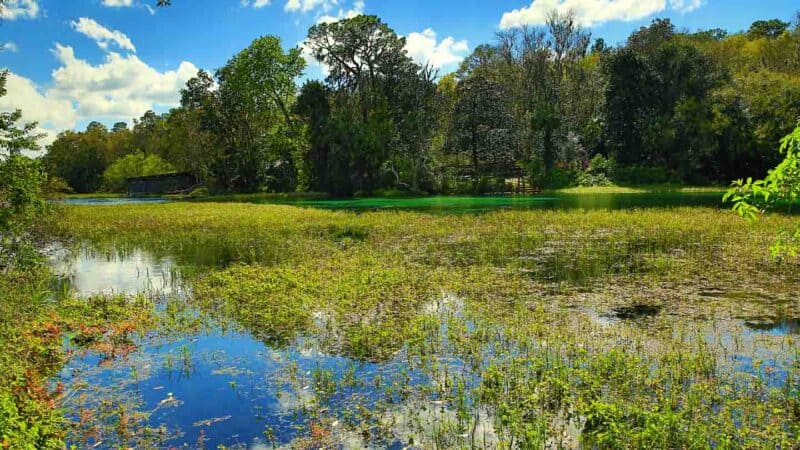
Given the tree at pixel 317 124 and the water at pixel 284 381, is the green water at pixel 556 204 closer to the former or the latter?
the tree at pixel 317 124

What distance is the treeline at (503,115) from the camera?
56.8 m

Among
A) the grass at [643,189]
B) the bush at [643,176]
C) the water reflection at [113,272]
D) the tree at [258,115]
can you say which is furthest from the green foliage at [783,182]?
the tree at [258,115]

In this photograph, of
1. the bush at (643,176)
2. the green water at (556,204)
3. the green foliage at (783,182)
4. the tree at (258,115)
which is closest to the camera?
the green foliage at (783,182)

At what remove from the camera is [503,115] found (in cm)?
6600

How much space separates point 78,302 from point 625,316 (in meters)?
12.1

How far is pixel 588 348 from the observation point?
30.1 feet

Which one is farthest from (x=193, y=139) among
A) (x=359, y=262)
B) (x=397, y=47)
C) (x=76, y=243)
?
(x=359, y=262)

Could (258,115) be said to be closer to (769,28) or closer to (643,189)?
(643,189)

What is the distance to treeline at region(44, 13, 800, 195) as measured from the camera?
56.8m

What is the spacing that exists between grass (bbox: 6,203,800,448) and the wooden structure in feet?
227

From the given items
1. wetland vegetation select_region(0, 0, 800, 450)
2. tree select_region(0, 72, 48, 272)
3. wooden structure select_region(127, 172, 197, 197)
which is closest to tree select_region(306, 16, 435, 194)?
wetland vegetation select_region(0, 0, 800, 450)

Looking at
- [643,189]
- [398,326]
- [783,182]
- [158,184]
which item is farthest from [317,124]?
[783,182]

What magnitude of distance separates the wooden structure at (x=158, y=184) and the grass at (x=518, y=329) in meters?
69.3

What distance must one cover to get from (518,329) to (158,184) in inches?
3476
